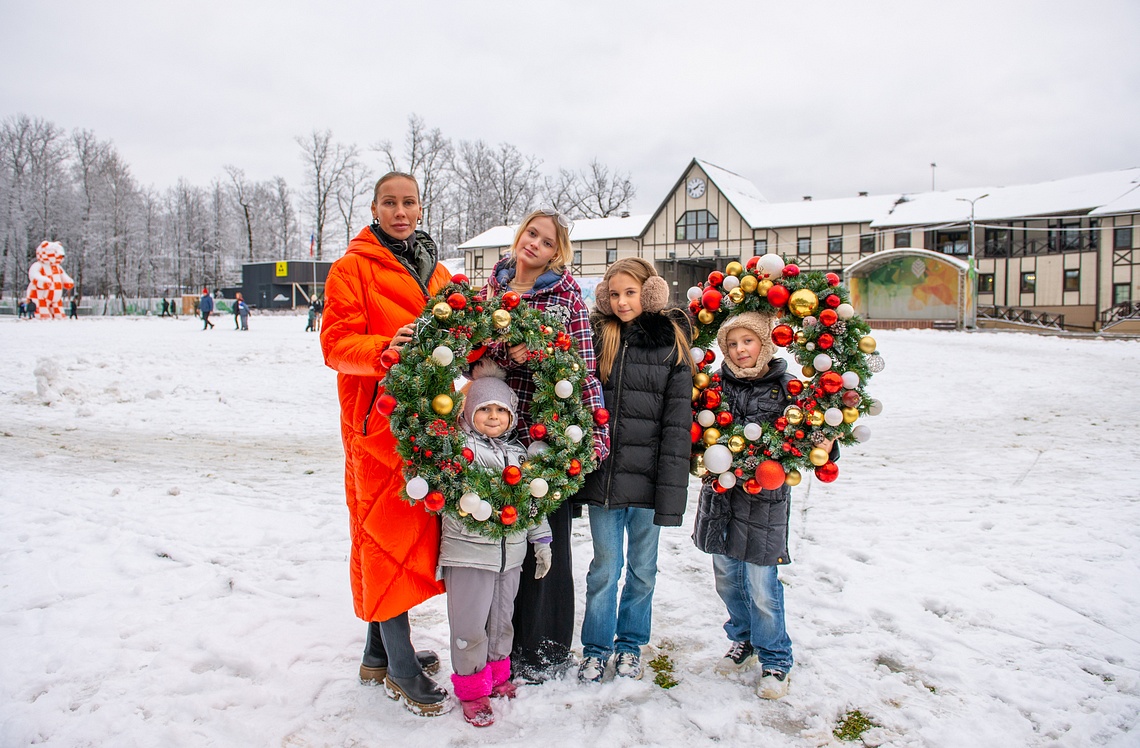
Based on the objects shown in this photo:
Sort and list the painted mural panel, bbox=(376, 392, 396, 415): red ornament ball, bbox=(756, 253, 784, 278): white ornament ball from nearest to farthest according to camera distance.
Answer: bbox=(376, 392, 396, 415): red ornament ball
bbox=(756, 253, 784, 278): white ornament ball
the painted mural panel

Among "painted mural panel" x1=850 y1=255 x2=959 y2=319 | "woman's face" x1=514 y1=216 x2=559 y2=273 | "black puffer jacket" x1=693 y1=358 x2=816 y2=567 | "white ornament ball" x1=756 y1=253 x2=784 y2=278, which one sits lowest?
"black puffer jacket" x1=693 y1=358 x2=816 y2=567

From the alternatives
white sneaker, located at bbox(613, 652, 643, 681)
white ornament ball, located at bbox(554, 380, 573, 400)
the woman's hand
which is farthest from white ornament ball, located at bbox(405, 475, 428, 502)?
white sneaker, located at bbox(613, 652, 643, 681)

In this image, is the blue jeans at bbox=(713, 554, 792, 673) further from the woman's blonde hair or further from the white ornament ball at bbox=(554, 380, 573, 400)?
the woman's blonde hair

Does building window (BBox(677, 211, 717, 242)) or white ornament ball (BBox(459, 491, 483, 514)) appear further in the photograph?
building window (BBox(677, 211, 717, 242))

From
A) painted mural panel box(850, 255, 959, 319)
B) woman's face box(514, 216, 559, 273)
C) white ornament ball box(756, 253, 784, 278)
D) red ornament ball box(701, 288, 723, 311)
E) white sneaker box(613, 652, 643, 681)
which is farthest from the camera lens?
painted mural panel box(850, 255, 959, 319)

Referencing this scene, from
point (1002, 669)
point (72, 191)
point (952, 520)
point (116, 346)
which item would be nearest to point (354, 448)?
point (1002, 669)

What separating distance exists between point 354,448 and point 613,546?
1420 mm

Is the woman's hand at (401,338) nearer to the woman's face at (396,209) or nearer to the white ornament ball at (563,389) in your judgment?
the woman's face at (396,209)

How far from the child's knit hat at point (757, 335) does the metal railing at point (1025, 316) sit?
118 feet

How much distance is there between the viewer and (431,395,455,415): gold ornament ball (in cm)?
284

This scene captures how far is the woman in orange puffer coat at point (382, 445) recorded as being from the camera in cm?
292

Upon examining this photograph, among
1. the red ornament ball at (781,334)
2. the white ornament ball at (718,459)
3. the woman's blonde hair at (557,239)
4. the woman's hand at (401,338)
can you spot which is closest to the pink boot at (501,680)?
the white ornament ball at (718,459)

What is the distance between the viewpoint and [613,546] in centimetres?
344

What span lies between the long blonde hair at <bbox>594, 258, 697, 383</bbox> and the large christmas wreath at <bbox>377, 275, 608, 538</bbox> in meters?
0.24
